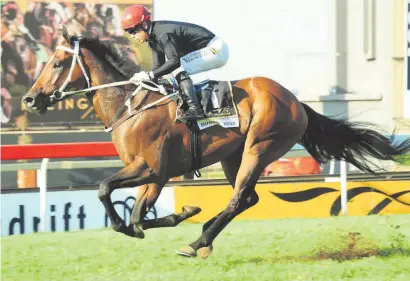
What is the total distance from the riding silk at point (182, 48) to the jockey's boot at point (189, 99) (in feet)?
0.21

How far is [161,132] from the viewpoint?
605 cm

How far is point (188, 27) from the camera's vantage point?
616 centimetres

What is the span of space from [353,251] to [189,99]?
1.55 metres

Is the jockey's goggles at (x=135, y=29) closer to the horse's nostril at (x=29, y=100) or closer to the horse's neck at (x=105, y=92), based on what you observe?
the horse's neck at (x=105, y=92)

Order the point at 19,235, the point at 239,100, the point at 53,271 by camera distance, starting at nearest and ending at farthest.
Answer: the point at 53,271 → the point at 239,100 → the point at 19,235

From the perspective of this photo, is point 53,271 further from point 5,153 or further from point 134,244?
point 5,153

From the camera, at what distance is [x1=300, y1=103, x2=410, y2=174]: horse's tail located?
6.83 metres

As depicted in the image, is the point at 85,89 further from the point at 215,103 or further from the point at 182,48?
the point at 215,103

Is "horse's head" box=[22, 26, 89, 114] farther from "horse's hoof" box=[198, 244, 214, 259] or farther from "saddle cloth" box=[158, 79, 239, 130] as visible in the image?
"horse's hoof" box=[198, 244, 214, 259]

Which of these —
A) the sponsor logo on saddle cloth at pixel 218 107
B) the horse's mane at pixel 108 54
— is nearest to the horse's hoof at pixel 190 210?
the sponsor logo on saddle cloth at pixel 218 107

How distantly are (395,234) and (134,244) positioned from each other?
1983 millimetres

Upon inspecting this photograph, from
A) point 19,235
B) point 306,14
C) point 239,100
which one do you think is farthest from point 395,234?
point 306,14

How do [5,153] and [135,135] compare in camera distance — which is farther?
[5,153]

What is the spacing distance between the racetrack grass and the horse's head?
1056 mm
